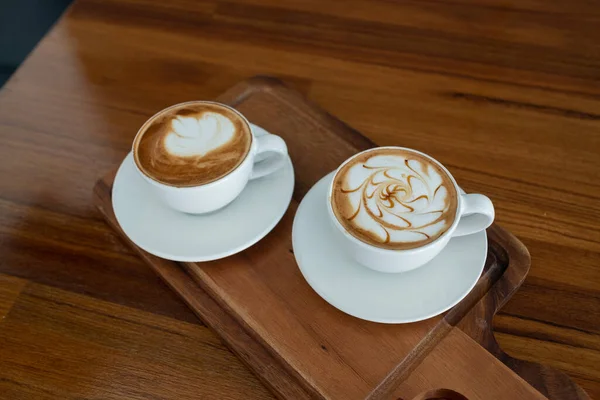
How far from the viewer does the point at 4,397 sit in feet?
1.97

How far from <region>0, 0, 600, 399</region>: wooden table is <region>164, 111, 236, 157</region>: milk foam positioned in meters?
0.15

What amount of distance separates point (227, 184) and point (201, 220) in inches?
2.9

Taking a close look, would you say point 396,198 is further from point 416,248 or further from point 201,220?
point 201,220

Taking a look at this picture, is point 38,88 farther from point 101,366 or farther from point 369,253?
point 369,253

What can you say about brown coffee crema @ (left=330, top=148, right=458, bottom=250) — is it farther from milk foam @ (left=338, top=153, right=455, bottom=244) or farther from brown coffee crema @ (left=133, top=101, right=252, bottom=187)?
brown coffee crema @ (left=133, top=101, right=252, bottom=187)

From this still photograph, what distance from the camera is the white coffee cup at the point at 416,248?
0.57 m

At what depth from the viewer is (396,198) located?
0.60m

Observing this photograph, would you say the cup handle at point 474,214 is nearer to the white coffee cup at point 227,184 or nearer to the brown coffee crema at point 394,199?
the brown coffee crema at point 394,199

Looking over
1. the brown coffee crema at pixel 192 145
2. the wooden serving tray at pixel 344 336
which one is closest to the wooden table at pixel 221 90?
the wooden serving tray at pixel 344 336

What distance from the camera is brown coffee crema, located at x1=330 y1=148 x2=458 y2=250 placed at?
58 centimetres

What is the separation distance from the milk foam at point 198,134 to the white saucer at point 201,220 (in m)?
0.07

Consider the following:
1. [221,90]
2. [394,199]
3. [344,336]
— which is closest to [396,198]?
[394,199]

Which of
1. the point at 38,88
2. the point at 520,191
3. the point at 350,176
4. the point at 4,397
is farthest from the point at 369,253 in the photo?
the point at 38,88

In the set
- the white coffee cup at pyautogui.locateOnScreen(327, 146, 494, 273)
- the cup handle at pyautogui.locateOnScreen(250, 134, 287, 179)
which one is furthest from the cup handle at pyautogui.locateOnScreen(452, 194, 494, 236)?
the cup handle at pyautogui.locateOnScreen(250, 134, 287, 179)
